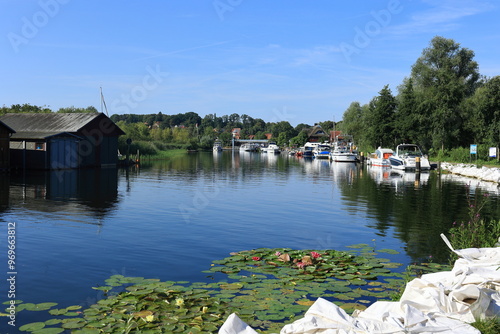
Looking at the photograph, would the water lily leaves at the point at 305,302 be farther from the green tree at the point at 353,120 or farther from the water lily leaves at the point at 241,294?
the green tree at the point at 353,120

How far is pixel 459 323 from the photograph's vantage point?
6852 mm

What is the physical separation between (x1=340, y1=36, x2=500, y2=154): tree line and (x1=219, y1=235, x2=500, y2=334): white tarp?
49744mm

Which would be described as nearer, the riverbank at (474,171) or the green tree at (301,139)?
the riverbank at (474,171)

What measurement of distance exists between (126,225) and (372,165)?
59.5 meters

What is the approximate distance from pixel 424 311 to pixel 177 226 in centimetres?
1266

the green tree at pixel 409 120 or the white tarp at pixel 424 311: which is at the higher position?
the green tree at pixel 409 120

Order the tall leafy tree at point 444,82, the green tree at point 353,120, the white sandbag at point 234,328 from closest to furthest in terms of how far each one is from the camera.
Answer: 1. the white sandbag at point 234,328
2. the tall leafy tree at point 444,82
3. the green tree at point 353,120

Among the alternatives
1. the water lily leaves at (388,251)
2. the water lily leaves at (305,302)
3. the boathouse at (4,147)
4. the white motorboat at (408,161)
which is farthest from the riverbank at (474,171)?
the boathouse at (4,147)

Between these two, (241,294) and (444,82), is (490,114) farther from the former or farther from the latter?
(241,294)

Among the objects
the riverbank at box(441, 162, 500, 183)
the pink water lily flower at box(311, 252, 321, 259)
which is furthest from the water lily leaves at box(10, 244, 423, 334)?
the riverbank at box(441, 162, 500, 183)

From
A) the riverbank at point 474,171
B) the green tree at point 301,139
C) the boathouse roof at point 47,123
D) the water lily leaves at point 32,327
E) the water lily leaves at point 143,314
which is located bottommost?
the water lily leaves at point 32,327

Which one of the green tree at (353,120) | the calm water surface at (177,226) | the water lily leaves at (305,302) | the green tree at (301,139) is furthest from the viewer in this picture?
the green tree at (301,139)

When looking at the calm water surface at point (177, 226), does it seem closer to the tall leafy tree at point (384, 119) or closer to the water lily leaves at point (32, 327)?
the water lily leaves at point (32, 327)

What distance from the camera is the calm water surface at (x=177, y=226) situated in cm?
1212
